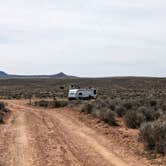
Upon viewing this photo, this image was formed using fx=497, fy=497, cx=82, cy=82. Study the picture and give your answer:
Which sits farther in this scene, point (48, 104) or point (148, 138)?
point (48, 104)

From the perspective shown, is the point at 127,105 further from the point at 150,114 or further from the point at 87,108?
the point at 150,114

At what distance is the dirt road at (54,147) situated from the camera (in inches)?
579

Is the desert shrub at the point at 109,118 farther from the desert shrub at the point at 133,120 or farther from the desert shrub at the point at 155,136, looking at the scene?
the desert shrub at the point at 155,136

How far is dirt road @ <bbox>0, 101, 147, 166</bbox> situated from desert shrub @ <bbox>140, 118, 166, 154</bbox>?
1.48 m

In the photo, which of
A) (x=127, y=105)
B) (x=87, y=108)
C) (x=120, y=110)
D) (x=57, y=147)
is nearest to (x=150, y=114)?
(x=120, y=110)

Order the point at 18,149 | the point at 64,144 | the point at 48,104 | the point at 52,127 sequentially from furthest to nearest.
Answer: the point at 48,104
the point at 52,127
the point at 64,144
the point at 18,149

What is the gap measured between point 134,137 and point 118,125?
5834mm

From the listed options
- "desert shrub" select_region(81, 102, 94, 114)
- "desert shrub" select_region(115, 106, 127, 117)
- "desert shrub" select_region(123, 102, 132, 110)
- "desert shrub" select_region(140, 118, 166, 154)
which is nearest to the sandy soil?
"desert shrub" select_region(140, 118, 166, 154)

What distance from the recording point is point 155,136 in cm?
1753

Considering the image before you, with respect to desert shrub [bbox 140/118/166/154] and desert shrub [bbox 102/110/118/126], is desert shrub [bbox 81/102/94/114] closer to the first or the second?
desert shrub [bbox 102/110/118/126]

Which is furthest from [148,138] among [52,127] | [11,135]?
[52,127]

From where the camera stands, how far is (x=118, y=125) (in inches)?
1069

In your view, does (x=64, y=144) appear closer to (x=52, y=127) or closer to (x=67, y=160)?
(x=67, y=160)

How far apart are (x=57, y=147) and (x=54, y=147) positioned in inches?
4.3
